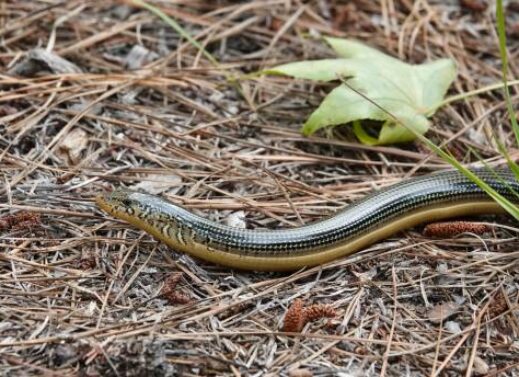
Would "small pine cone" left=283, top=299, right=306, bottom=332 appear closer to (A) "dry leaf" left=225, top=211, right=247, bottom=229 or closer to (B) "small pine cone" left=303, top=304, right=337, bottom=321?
(B) "small pine cone" left=303, top=304, right=337, bottom=321

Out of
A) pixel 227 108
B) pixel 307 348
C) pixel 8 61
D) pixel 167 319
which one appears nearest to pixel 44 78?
pixel 8 61

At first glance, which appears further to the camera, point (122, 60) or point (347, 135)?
point (122, 60)

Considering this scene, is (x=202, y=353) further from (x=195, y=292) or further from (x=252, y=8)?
(x=252, y=8)

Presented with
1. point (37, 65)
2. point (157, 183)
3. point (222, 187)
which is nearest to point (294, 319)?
point (222, 187)

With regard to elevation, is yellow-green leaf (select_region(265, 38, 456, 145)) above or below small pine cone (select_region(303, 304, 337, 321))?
above

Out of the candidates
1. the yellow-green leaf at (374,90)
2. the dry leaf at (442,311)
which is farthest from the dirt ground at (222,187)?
the yellow-green leaf at (374,90)

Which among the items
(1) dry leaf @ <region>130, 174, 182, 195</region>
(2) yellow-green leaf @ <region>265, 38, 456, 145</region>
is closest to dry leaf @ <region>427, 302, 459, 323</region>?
(2) yellow-green leaf @ <region>265, 38, 456, 145</region>

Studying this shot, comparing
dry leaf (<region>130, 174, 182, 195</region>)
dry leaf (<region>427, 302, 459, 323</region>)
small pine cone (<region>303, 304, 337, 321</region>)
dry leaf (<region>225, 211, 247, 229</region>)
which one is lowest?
dry leaf (<region>427, 302, 459, 323</region>)
